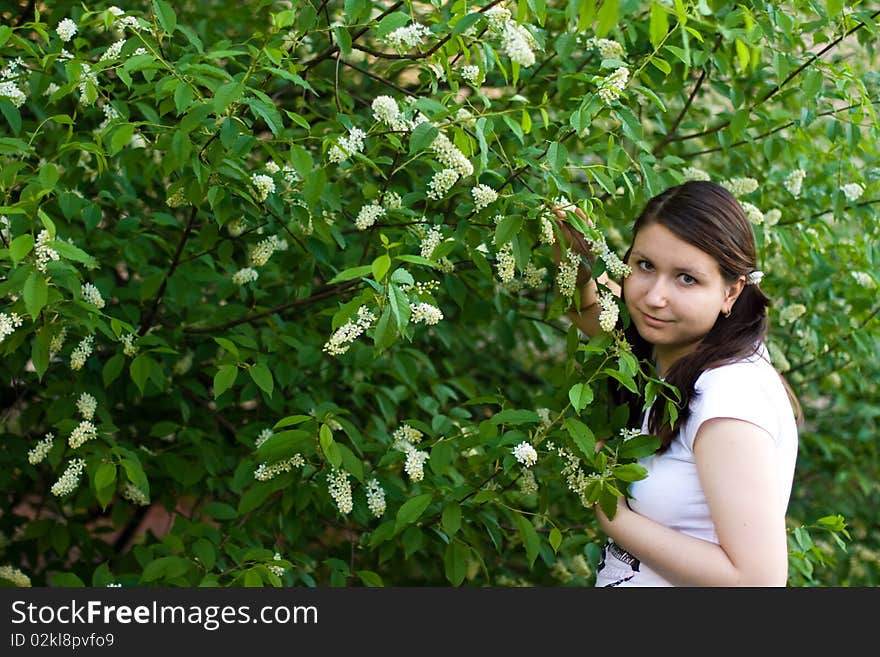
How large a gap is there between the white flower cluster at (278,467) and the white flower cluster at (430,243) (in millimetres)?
555

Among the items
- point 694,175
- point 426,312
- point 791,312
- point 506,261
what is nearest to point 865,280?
point 791,312

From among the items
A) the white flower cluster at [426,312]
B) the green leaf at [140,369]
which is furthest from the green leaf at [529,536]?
the green leaf at [140,369]

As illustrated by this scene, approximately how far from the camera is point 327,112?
124 inches

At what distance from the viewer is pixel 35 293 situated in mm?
1957

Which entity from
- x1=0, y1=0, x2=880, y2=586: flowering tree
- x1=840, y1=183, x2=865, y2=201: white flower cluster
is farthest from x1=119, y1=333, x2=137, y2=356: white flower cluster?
x1=840, y1=183, x2=865, y2=201: white flower cluster

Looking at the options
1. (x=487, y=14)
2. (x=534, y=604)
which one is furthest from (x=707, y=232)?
(x=534, y=604)

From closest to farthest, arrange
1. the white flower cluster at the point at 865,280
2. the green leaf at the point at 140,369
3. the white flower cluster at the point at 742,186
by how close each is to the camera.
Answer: the green leaf at the point at 140,369 < the white flower cluster at the point at 742,186 < the white flower cluster at the point at 865,280

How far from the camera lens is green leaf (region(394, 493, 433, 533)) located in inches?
89.0

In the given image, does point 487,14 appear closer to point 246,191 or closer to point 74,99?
point 246,191

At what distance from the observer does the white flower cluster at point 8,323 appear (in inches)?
80.1

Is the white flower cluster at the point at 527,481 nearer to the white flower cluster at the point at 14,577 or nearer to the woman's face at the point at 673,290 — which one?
the woman's face at the point at 673,290

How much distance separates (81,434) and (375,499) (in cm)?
71

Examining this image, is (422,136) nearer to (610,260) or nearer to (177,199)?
(610,260)

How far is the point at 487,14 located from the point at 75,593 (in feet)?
5.19
